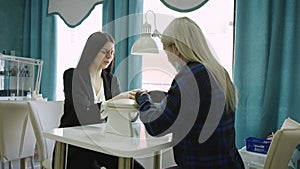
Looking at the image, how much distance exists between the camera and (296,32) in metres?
1.75

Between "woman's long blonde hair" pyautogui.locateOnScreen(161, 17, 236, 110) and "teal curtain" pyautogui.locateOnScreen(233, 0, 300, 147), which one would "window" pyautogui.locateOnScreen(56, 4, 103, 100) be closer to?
"teal curtain" pyautogui.locateOnScreen(233, 0, 300, 147)

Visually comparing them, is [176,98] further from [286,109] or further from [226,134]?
[286,109]

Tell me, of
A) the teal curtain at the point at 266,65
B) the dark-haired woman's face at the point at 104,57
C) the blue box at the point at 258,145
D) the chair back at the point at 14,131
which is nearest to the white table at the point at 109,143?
the dark-haired woman's face at the point at 104,57

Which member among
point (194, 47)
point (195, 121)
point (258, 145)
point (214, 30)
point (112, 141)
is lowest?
point (258, 145)

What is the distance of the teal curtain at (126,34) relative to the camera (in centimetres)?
247

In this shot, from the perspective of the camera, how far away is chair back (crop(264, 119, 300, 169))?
103cm

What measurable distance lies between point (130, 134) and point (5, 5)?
9.90 ft

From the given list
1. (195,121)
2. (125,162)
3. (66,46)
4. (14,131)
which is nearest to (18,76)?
(66,46)

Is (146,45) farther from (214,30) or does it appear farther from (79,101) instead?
(214,30)

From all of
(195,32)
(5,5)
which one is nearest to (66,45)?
(5,5)

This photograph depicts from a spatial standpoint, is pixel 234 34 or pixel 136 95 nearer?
pixel 136 95

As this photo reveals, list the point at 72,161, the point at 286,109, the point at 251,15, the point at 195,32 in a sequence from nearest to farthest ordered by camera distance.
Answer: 1. the point at 195,32
2. the point at 72,161
3. the point at 286,109
4. the point at 251,15

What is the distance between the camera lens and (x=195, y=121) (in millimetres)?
1073

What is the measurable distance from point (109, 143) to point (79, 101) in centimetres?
53
